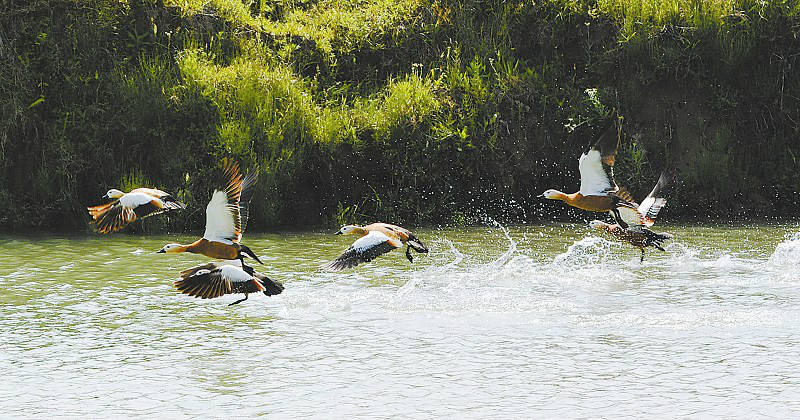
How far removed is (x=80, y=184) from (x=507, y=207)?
5193 millimetres

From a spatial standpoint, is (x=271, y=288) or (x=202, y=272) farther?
(x=271, y=288)

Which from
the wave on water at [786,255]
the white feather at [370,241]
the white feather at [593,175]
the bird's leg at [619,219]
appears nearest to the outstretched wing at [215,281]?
the white feather at [370,241]

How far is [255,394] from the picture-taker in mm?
5930

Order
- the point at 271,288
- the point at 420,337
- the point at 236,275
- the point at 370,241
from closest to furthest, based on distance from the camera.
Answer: the point at 420,337 < the point at 236,275 < the point at 271,288 < the point at 370,241

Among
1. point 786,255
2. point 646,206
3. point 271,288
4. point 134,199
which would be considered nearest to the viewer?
point 271,288

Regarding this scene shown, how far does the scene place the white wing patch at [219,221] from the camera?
780cm

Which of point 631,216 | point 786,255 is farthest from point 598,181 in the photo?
point 786,255

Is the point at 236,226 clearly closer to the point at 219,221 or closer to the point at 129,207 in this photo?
the point at 219,221

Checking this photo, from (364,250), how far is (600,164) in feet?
8.58

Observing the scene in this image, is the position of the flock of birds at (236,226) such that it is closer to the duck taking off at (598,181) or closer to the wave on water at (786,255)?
the duck taking off at (598,181)

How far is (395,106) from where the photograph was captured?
44.7 ft

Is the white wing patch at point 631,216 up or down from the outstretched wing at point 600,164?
down

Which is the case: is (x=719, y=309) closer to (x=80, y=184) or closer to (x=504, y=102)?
→ (x=504, y=102)

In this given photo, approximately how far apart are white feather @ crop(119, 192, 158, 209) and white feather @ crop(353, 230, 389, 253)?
1.73m
